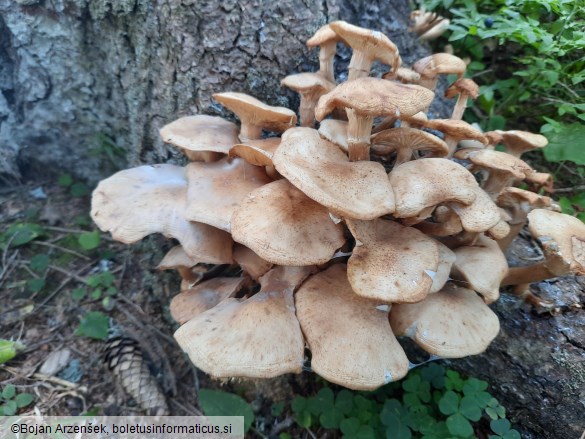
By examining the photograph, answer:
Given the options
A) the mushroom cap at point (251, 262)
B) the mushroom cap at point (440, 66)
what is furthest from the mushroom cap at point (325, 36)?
the mushroom cap at point (251, 262)

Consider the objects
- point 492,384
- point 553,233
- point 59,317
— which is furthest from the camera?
A: point 59,317

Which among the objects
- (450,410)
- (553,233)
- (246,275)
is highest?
(553,233)

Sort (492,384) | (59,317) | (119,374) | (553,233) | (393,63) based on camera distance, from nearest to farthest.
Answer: (553,233), (393,63), (492,384), (119,374), (59,317)

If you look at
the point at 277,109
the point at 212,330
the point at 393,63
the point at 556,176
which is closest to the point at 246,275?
the point at 212,330

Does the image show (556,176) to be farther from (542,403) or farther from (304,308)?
(304,308)

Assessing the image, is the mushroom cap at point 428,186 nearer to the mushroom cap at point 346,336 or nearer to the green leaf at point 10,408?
the mushroom cap at point 346,336

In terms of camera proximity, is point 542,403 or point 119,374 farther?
point 119,374

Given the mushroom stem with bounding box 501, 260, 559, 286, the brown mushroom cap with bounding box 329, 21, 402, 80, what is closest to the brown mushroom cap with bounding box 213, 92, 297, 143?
the brown mushroom cap with bounding box 329, 21, 402, 80

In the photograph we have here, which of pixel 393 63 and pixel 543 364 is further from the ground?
pixel 393 63
